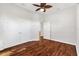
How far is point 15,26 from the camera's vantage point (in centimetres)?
224

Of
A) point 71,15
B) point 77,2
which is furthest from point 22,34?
point 77,2

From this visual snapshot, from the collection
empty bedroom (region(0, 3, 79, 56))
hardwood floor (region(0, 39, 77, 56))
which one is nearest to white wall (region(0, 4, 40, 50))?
empty bedroom (region(0, 3, 79, 56))

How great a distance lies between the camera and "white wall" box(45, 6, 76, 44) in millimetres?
2214

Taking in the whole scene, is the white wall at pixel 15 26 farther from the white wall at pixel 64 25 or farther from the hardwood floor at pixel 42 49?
the white wall at pixel 64 25

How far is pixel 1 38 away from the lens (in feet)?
7.29

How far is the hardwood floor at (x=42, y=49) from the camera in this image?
7.31ft

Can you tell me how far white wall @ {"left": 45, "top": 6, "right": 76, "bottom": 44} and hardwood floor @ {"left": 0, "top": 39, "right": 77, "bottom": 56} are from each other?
142 millimetres

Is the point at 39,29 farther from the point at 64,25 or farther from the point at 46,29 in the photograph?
the point at 64,25

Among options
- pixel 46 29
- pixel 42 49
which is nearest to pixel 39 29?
pixel 46 29

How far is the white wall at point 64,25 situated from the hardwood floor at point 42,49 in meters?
0.14

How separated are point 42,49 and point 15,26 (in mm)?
805

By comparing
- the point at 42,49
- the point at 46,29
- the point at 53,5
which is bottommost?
the point at 42,49

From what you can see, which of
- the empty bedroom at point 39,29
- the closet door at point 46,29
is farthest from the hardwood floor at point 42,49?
the closet door at point 46,29

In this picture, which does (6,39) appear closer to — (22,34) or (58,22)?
(22,34)
